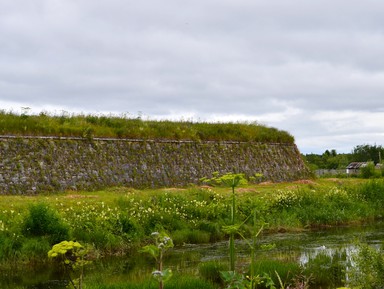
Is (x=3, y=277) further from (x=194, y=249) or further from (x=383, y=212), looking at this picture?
(x=383, y=212)

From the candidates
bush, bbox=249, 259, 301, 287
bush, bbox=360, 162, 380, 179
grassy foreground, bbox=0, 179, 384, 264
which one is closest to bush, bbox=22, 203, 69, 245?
grassy foreground, bbox=0, 179, 384, 264

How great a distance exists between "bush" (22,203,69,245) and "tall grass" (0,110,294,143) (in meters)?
13.9

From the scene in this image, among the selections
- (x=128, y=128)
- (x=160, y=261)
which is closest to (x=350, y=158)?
(x=128, y=128)

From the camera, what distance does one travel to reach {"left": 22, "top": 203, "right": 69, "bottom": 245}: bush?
18.4m

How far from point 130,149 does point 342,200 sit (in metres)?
14.1

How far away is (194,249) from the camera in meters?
20.5

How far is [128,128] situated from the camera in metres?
37.8

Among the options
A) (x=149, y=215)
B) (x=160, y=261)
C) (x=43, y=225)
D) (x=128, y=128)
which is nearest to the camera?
(x=160, y=261)

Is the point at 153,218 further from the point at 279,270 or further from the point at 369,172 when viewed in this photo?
the point at 369,172

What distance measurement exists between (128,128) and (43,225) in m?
19.8

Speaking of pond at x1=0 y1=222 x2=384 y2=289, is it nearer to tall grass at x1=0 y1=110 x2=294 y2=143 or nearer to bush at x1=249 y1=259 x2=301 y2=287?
bush at x1=249 y1=259 x2=301 y2=287

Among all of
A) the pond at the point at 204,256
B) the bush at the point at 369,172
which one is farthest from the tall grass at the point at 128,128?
the pond at the point at 204,256

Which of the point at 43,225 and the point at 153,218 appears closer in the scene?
the point at 43,225

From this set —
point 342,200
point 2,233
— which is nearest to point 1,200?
point 2,233
